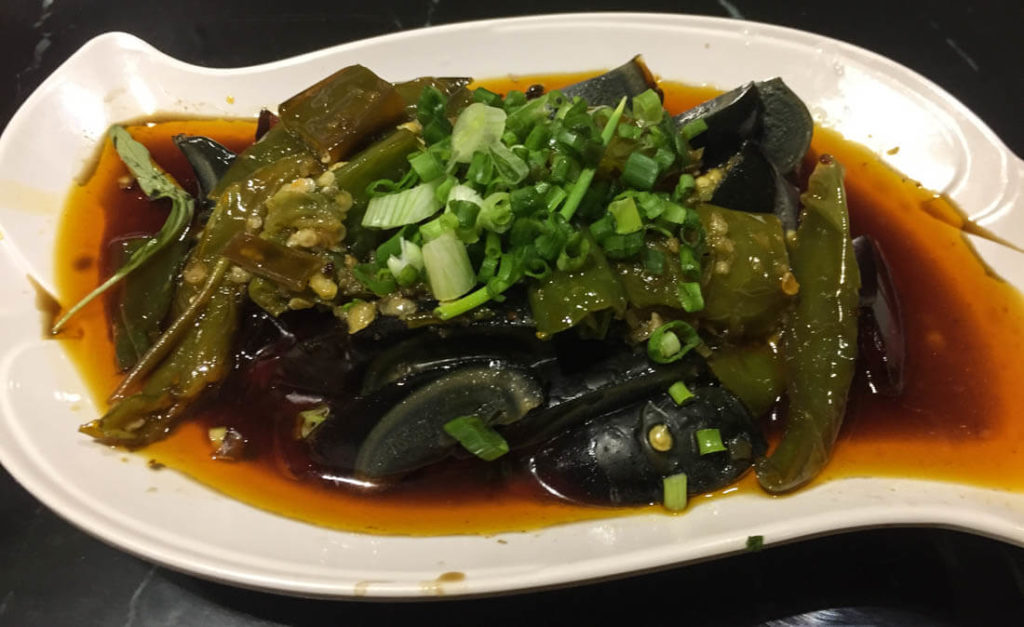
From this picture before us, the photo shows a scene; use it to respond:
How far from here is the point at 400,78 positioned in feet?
11.1

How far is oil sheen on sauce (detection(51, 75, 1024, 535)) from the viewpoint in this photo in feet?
7.77

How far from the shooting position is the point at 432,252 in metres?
2.13

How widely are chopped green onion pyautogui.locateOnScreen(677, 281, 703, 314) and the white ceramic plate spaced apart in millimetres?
700

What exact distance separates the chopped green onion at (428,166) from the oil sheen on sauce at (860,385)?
1121 mm

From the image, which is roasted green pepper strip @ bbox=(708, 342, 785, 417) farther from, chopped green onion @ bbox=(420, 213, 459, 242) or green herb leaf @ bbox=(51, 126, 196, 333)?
green herb leaf @ bbox=(51, 126, 196, 333)

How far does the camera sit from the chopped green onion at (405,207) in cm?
222

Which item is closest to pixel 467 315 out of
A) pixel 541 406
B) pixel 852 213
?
pixel 541 406

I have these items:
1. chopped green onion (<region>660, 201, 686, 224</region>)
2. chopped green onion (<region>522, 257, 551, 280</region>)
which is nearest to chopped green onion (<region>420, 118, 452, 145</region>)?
chopped green onion (<region>522, 257, 551, 280</region>)

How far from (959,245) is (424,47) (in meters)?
2.78

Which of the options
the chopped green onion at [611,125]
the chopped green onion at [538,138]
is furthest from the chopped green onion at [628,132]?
the chopped green onion at [538,138]

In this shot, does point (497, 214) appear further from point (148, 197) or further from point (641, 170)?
point (148, 197)

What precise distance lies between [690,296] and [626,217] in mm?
350

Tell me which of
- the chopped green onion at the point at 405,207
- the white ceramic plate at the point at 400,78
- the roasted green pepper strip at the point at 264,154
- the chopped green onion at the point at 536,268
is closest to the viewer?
the white ceramic plate at the point at 400,78

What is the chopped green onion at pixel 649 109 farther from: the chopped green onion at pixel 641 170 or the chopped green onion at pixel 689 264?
the chopped green onion at pixel 689 264
